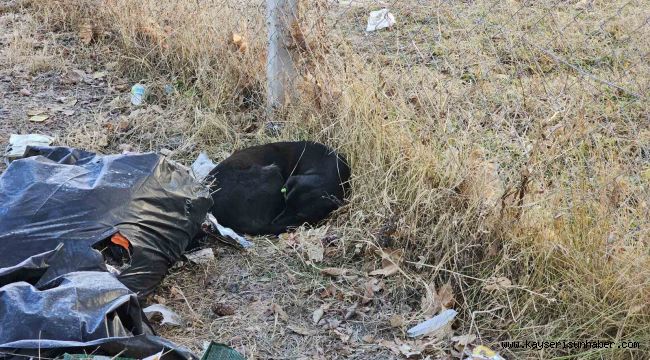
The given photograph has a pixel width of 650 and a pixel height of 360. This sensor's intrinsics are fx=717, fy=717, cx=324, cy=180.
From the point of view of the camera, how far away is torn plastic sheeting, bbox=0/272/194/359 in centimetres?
230

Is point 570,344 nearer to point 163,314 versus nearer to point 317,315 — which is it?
point 317,315

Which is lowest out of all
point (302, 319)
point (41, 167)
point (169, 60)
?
point (302, 319)

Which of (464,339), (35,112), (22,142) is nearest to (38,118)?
(35,112)

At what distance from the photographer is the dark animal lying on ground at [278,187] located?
3.79 m

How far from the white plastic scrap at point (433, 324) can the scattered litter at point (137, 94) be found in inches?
110

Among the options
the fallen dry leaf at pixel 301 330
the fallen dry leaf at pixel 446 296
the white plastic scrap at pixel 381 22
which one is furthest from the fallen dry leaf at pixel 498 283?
the white plastic scrap at pixel 381 22

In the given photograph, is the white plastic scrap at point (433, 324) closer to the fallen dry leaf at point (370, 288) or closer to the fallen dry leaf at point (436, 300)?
the fallen dry leaf at point (436, 300)

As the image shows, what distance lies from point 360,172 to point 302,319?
1027 mm

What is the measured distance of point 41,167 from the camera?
323cm

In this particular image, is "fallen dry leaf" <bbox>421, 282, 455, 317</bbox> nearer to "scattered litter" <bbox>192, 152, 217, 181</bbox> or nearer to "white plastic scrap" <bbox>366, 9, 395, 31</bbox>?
"scattered litter" <bbox>192, 152, 217, 181</bbox>

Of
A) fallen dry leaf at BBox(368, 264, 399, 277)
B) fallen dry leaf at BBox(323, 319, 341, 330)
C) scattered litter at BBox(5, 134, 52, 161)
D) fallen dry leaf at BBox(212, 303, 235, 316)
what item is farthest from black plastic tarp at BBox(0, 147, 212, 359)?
fallen dry leaf at BBox(368, 264, 399, 277)

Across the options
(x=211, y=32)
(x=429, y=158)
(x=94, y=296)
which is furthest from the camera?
(x=211, y=32)

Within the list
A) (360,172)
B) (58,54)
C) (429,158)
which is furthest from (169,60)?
(429,158)

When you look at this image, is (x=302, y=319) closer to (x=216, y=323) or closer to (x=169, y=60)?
(x=216, y=323)
